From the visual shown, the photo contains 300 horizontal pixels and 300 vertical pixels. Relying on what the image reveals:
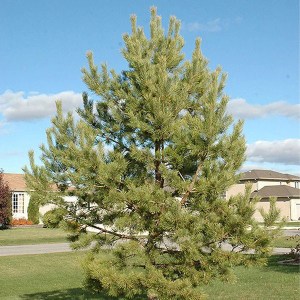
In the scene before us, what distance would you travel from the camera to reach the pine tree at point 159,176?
7004 mm

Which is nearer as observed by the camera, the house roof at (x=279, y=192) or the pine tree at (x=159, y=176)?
the pine tree at (x=159, y=176)

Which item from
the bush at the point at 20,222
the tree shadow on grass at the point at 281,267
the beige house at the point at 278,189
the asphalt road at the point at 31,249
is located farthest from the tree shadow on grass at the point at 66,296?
the beige house at the point at 278,189

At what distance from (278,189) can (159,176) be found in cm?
4699

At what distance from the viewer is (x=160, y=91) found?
7.25 metres

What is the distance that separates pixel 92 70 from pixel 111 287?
11.3ft

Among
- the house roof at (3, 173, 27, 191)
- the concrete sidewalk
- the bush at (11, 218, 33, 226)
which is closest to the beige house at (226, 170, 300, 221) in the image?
the bush at (11, 218, 33, 226)

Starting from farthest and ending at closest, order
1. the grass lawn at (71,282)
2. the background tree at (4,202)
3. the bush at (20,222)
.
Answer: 1. the bush at (20,222)
2. the background tree at (4,202)
3. the grass lawn at (71,282)

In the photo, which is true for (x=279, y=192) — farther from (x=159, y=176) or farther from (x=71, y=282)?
(x=159, y=176)

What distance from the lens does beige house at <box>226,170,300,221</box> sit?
50.3 meters

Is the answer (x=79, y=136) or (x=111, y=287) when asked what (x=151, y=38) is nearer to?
(x=79, y=136)

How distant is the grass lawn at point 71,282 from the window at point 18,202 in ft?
79.4

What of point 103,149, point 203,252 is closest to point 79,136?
point 103,149

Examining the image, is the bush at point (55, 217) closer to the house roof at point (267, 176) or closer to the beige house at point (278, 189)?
the beige house at point (278, 189)

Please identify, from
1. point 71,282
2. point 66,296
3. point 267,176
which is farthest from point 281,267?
point 267,176
